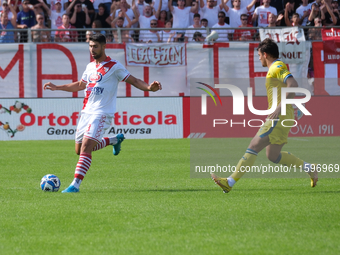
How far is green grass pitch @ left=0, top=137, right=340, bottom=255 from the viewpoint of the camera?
4738 millimetres

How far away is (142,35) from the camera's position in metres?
20.2

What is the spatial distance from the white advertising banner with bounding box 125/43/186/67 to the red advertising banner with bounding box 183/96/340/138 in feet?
6.12

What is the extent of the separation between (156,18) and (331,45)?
6.46 metres

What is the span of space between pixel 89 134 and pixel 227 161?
16.4ft

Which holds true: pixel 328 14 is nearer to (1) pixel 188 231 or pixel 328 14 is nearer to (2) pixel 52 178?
(2) pixel 52 178

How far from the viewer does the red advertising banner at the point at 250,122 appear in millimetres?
18688

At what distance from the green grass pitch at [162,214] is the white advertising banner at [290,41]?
10.3 m

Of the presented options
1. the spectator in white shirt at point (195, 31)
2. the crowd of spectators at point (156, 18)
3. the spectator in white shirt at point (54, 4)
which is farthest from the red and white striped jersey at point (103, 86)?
the spectator in white shirt at point (54, 4)

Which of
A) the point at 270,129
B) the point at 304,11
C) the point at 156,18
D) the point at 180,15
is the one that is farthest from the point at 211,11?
the point at 270,129

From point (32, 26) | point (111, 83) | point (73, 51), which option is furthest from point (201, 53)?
point (111, 83)

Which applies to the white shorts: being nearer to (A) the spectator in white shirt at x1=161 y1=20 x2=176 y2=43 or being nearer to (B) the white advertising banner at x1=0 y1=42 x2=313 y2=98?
(B) the white advertising banner at x1=0 y1=42 x2=313 y2=98

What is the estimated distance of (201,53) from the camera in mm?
20031

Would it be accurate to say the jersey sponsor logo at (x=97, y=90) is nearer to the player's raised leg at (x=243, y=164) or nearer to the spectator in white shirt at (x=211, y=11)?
the player's raised leg at (x=243, y=164)

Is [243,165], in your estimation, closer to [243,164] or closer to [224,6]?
[243,164]
